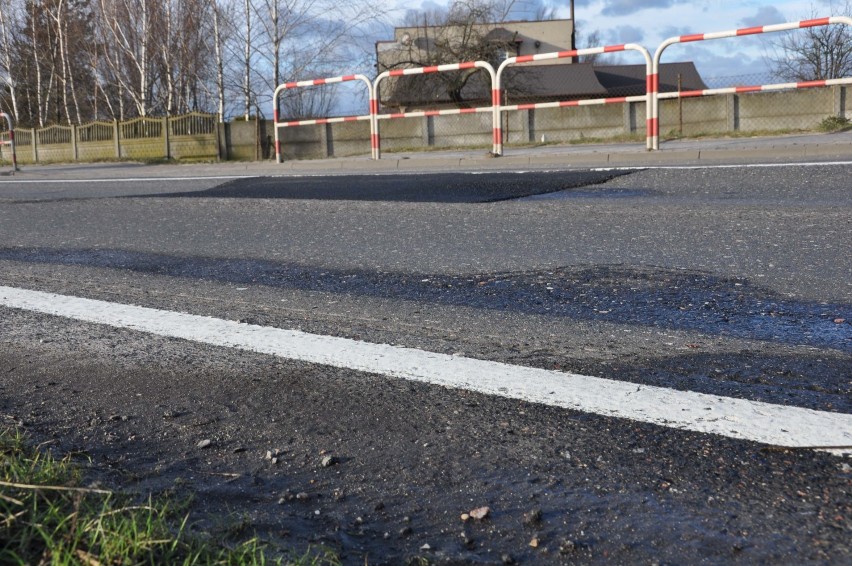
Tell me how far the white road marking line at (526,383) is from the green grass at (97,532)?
3.19ft

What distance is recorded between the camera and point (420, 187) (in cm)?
787

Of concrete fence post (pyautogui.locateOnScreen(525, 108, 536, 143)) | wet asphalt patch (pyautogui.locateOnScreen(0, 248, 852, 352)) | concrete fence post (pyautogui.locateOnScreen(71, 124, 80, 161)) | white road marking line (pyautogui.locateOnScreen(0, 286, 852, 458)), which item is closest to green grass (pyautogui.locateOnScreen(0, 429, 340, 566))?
white road marking line (pyautogui.locateOnScreen(0, 286, 852, 458))

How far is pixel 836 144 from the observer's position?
9680 millimetres

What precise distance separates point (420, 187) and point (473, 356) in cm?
525

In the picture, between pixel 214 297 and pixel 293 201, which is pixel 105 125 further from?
pixel 214 297

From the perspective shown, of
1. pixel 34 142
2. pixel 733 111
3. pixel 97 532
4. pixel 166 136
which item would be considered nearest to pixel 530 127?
pixel 733 111

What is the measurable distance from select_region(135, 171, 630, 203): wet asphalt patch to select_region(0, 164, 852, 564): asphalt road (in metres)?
1.13

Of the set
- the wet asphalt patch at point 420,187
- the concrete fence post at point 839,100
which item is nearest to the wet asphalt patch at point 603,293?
the wet asphalt patch at point 420,187

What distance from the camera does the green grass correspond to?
138 cm

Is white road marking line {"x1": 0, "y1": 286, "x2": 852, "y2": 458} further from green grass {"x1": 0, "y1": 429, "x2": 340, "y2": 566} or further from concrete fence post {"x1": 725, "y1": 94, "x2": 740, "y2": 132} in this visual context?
concrete fence post {"x1": 725, "y1": 94, "x2": 740, "y2": 132}

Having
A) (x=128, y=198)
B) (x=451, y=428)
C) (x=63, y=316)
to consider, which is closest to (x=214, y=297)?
(x=63, y=316)

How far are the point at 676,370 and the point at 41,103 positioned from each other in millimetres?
38801

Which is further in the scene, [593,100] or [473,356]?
[593,100]

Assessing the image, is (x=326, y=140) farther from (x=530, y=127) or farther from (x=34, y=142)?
(x=34, y=142)
